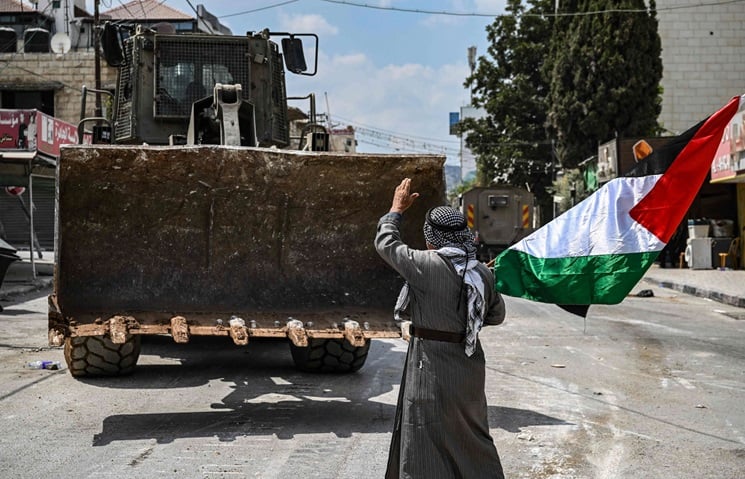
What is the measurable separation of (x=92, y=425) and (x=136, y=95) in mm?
4443

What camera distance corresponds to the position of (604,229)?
221 inches

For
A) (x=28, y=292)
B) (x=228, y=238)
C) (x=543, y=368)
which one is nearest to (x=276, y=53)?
(x=228, y=238)

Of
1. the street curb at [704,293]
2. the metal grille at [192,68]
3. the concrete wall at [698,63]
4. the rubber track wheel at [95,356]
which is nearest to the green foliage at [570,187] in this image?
the concrete wall at [698,63]

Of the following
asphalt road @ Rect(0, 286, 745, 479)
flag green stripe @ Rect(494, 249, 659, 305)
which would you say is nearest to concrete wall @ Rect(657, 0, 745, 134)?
→ asphalt road @ Rect(0, 286, 745, 479)

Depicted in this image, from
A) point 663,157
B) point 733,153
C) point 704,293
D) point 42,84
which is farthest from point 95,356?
point 42,84

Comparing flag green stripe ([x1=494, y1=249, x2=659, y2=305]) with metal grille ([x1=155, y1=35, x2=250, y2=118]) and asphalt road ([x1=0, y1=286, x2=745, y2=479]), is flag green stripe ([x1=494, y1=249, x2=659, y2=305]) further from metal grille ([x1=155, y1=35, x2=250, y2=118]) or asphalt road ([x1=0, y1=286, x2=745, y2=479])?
metal grille ([x1=155, y1=35, x2=250, y2=118])

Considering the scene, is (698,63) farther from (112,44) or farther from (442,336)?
(442,336)

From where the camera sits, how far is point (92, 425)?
6461 millimetres

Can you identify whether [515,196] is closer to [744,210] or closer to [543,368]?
[744,210]

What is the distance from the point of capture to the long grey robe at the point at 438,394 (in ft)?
14.0

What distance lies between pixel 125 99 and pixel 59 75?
32426 millimetres

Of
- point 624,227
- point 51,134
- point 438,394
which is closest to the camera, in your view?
point 438,394

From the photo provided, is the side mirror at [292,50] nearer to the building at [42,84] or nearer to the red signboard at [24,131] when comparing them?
the building at [42,84]

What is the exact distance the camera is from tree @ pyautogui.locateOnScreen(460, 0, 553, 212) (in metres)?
44.3
